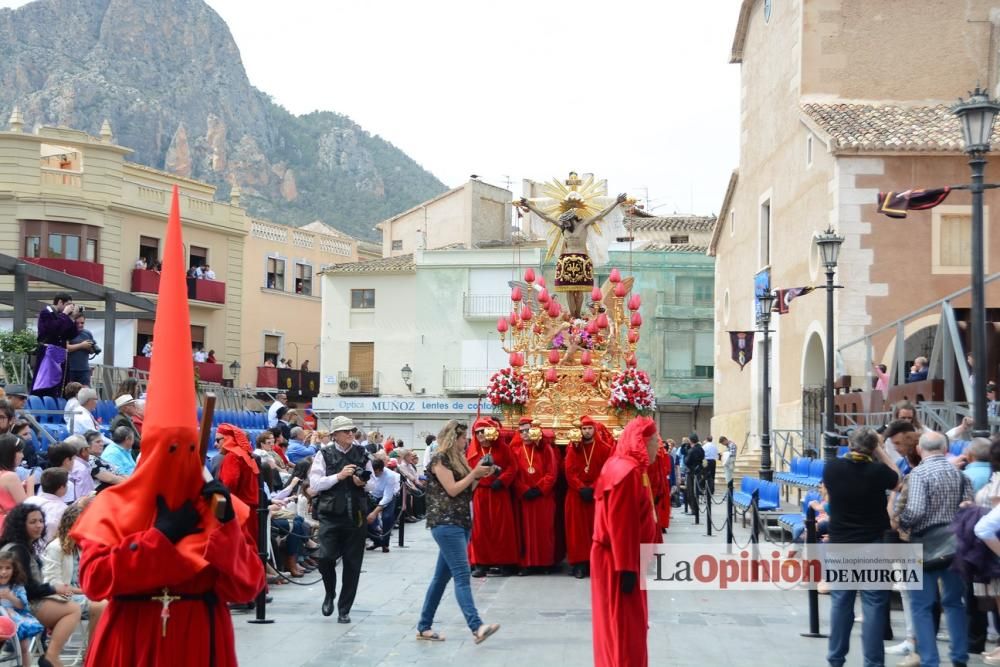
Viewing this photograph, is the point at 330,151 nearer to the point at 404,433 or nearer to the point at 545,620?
the point at 404,433

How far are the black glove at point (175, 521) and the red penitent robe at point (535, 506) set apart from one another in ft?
33.7

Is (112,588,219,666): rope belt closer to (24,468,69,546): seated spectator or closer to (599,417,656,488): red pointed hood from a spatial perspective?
(599,417,656,488): red pointed hood

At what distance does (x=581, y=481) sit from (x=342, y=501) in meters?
5.17

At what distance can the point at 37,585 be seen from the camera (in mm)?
8664

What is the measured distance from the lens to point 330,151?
121188 millimetres

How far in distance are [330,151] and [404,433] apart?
76600 mm

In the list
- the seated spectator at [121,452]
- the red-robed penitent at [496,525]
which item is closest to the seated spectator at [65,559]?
the seated spectator at [121,452]

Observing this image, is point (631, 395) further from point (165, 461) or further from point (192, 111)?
point (192, 111)

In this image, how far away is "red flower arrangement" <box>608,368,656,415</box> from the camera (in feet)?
55.2

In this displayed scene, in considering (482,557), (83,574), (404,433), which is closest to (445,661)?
(83,574)

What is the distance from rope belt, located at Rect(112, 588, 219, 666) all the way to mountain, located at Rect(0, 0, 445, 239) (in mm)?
94727

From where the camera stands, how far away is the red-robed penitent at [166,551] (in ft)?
18.4

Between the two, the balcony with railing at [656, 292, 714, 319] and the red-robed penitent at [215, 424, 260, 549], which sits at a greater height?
the balcony with railing at [656, 292, 714, 319]

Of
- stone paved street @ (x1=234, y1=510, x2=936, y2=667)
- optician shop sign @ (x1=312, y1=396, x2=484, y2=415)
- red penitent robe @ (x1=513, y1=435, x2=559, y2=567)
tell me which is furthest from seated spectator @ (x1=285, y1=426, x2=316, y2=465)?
optician shop sign @ (x1=312, y1=396, x2=484, y2=415)
